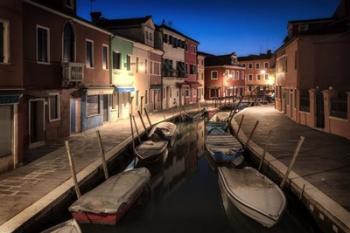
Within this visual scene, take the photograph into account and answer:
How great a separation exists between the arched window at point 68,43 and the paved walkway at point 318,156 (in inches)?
408

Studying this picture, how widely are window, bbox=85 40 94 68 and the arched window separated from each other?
1980mm

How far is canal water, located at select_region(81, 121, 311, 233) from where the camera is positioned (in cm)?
1080

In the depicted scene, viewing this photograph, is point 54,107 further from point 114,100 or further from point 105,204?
point 105,204

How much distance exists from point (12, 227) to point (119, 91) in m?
20.2

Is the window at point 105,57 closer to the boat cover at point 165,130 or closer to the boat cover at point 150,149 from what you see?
the boat cover at point 165,130

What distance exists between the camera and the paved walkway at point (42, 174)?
9.97 metres

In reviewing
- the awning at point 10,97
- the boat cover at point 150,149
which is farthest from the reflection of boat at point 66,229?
the boat cover at point 150,149

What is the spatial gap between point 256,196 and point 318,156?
568cm

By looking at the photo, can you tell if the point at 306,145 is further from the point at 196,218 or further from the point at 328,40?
the point at 328,40

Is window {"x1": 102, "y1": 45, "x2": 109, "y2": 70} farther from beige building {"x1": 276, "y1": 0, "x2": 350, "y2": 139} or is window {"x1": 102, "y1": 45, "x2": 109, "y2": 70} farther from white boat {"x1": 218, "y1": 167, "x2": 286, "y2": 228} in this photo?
white boat {"x1": 218, "y1": 167, "x2": 286, "y2": 228}

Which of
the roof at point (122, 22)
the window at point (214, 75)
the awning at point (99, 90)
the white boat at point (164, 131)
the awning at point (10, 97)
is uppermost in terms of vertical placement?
the roof at point (122, 22)

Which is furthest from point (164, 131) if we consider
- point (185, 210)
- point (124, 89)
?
point (185, 210)

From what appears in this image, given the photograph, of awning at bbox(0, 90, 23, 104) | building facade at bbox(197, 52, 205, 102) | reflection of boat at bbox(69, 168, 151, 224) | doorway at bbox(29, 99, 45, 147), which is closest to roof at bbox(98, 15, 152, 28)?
doorway at bbox(29, 99, 45, 147)

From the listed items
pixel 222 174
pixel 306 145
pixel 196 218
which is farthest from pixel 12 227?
pixel 306 145
